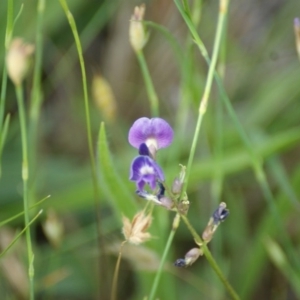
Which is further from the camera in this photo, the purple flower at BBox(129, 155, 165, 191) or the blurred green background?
the blurred green background

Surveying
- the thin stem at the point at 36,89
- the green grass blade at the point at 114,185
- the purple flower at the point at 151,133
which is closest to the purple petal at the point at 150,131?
the purple flower at the point at 151,133

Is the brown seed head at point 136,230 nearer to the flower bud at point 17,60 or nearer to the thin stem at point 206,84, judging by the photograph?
the thin stem at point 206,84

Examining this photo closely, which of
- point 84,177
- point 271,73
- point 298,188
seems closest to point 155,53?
point 271,73

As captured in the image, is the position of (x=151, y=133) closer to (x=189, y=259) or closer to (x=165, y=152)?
(x=189, y=259)

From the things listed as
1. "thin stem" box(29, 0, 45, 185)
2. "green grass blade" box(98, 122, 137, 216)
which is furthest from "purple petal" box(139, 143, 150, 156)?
"thin stem" box(29, 0, 45, 185)

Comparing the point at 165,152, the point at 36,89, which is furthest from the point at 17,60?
the point at 165,152

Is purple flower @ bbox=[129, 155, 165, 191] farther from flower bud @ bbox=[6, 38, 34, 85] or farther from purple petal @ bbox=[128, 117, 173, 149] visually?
flower bud @ bbox=[6, 38, 34, 85]
